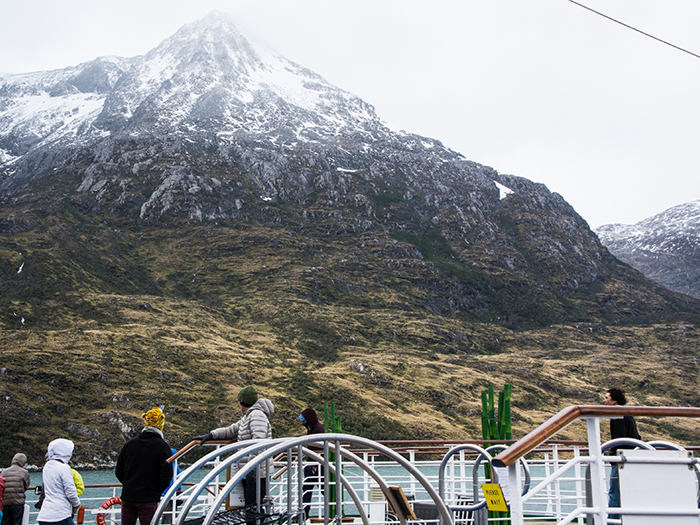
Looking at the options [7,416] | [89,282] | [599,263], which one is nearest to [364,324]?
[89,282]

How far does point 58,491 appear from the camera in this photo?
662 centimetres

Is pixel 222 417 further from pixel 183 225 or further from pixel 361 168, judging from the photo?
pixel 361 168

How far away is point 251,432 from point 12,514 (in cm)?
472

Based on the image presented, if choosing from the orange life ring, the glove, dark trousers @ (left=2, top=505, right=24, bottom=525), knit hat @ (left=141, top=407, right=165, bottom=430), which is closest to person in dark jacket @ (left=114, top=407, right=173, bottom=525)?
knit hat @ (left=141, top=407, right=165, bottom=430)

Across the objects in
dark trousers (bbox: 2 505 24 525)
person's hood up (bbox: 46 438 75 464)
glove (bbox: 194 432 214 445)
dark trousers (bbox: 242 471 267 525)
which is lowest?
dark trousers (bbox: 2 505 24 525)

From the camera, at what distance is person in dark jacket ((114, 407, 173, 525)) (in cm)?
550

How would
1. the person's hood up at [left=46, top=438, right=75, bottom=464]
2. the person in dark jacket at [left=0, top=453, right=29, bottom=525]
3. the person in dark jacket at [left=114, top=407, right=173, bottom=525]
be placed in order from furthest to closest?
the person in dark jacket at [left=0, top=453, right=29, bottom=525]
the person's hood up at [left=46, top=438, right=75, bottom=464]
the person in dark jacket at [left=114, top=407, right=173, bottom=525]

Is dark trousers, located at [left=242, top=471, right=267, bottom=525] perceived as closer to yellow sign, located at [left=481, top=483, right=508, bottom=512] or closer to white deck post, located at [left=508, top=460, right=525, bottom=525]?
yellow sign, located at [left=481, top=483, right=508, bottom=512]

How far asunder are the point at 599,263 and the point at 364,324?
90.9m

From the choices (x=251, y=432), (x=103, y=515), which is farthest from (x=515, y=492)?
(x=103, y=515)

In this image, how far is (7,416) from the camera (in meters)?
60.5

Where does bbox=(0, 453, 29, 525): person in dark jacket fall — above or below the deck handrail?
below

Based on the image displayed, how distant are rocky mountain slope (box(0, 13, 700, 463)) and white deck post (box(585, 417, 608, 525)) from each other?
63.9 meters

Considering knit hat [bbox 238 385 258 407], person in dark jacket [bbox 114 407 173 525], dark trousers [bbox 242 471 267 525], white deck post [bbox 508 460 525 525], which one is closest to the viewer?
white deck post [bbox 508 460 525 525]
